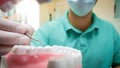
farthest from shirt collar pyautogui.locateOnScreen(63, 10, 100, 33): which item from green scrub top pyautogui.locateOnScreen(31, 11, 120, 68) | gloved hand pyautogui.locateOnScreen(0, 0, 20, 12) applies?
gloved hand pyautogui.locateOnScreen(0, 0, 20, 12)

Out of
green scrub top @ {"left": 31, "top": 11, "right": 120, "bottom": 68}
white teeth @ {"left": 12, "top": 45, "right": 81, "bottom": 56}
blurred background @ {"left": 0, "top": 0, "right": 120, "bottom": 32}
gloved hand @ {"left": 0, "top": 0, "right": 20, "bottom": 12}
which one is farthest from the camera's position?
blurred background @ {"left": 0, "top": 0, "right": 120, "bottom": 32}

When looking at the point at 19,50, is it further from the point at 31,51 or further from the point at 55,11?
the point at 55,11

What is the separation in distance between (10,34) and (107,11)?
1.80 m

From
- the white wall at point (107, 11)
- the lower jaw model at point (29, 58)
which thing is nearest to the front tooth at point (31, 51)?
the lower jaw model at point (29, 58)

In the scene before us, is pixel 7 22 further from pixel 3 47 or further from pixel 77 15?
pixel 77 15

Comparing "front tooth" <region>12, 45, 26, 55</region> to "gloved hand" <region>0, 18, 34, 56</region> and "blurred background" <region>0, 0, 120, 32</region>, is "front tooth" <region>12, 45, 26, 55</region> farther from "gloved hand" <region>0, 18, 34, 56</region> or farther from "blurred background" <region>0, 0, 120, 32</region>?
"blurred background" <region>0, 0, 120, 32</region>

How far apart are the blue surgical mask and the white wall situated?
96 centimetres

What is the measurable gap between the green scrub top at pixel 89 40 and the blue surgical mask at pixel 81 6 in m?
0.08

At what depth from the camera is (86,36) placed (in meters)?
1.13

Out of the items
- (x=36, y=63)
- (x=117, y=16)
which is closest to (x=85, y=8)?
(x=36, y=63)

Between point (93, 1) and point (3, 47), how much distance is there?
82 centimetres

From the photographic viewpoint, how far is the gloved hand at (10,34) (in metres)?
0.39

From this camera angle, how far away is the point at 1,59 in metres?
0.43

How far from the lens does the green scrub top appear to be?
1.10 m
